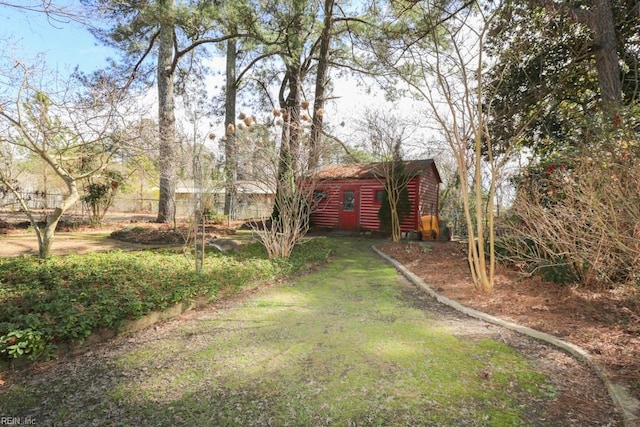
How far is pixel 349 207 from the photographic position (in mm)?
14070

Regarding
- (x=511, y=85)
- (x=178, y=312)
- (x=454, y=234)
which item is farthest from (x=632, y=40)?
(x=178, y=312)

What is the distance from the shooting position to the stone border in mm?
2178

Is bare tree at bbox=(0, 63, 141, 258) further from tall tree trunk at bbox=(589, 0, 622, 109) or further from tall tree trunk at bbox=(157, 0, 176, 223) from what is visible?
tall tree trunk at bbox=(589, 0, 622, 109)

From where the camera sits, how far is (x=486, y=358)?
306 centimetres

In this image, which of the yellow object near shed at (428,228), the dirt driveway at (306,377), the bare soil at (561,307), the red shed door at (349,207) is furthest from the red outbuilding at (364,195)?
the dirt driveway at (306,377)

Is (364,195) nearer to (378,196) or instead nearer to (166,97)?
(378,196)

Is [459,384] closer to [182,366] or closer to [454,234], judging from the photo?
[182,366]

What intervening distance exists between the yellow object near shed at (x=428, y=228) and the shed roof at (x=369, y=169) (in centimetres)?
186

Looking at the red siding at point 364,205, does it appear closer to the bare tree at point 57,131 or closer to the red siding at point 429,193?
the red siding at point 429,193

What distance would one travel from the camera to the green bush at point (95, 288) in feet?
9.43

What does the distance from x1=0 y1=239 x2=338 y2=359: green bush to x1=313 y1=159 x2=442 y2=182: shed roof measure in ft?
19.2

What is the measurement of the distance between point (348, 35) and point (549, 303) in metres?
13.5

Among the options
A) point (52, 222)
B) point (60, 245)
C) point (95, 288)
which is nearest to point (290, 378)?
point (95, 288)

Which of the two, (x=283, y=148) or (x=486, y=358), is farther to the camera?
(x=283, y=148)
